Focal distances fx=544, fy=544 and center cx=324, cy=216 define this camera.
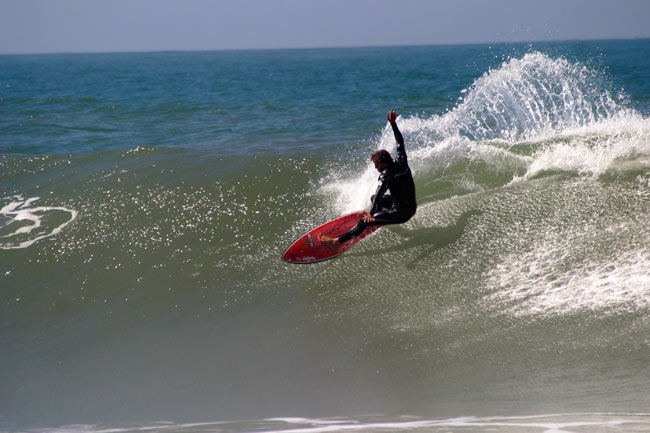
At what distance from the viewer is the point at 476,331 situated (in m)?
4.64

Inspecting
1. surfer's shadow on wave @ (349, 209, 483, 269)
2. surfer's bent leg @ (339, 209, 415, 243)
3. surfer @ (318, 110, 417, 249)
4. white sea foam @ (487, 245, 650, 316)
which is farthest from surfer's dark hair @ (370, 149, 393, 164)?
white sea foam @ (487, 245, 650, 316)

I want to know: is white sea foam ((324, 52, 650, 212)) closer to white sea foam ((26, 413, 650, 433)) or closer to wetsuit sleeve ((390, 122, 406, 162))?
wetsuit sleeve ((390, 122, 406, 162))

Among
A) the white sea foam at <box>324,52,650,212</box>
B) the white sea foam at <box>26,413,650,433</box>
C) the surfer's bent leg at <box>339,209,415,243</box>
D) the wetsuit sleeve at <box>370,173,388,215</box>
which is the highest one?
the white sea foam at <box>324,52,650,212</box>

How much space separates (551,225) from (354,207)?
2545mm

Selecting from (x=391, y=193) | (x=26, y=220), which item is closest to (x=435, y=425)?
(x=391, y=193)

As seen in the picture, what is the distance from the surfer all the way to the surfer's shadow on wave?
33 centimetres

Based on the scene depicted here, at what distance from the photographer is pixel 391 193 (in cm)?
592

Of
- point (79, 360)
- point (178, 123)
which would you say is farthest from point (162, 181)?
point (178, 123)

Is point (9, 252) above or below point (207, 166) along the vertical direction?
below

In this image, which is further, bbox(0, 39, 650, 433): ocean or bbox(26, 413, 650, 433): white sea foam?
bbox(0, 39, 650, 433): ocean

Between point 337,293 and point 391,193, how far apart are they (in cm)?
124

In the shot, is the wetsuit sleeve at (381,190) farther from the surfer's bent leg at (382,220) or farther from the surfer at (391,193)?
the surfer's bent leg at (382,220)

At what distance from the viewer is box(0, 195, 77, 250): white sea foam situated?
7656 millimetres

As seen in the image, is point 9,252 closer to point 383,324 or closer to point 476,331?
point 383,324
